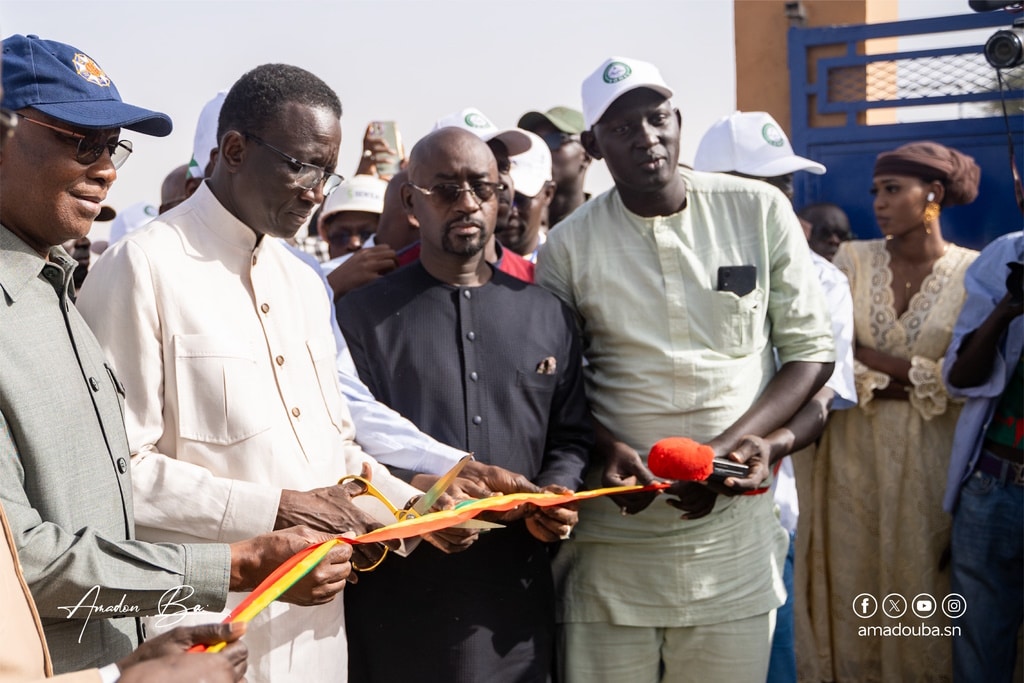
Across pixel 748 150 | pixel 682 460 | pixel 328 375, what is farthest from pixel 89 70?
pixel 748 150

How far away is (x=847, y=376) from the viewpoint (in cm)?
Result: 507

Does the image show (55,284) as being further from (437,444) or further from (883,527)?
(883,527)

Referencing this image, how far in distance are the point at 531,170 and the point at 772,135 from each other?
5.24ft

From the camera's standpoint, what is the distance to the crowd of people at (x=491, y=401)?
2482 millimetres

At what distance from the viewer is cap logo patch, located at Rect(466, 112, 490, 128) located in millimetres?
5551

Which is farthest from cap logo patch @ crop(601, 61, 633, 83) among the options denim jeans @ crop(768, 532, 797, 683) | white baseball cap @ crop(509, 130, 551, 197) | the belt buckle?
the belt buckle

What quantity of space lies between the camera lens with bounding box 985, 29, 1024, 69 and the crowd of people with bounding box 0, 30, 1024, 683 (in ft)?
2.95

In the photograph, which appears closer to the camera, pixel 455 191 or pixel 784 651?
pixel 455 191

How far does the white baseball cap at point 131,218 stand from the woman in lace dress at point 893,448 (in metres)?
4.44

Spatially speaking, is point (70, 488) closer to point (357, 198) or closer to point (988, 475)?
point (357, 198)

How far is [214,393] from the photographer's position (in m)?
3.02

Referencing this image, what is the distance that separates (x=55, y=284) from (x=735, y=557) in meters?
2.66

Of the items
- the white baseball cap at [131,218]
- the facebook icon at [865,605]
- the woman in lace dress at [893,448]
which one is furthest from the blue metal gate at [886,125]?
the white baseball cap at [131,218]

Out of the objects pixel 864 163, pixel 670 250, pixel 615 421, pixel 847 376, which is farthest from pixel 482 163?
pixel 864 163
